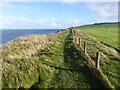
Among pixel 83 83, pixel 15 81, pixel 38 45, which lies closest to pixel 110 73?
pixel 83 83

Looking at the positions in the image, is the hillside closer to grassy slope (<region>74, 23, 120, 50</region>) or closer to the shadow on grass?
the shadow on grass

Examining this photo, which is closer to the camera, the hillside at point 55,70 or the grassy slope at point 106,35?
the hillside at point 55,70

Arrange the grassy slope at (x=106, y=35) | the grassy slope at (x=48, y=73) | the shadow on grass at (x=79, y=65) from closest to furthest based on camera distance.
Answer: the grassy slope at (x=48, y=73), the shadow on grass at (x=79, y=65), the grassy slope at (x=106, y=35)

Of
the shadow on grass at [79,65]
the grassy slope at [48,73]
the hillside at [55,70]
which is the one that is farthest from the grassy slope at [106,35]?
the grassy slope at [48,73]

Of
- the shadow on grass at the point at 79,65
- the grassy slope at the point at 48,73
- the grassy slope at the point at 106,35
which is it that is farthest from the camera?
the grassy slope at the point at 106,35

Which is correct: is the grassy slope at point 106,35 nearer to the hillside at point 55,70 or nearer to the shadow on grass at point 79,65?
the shadow on grass at point 79,65

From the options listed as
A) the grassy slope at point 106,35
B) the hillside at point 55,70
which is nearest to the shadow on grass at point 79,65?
the hillside at point 55,70

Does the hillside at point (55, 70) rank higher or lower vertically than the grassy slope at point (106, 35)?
lower

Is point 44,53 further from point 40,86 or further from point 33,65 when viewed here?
point 40,86

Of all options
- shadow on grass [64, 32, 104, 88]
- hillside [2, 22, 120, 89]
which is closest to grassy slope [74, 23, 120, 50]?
shadow on grass [64, 32, 104, 88]

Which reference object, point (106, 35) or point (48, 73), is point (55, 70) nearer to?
point (48, 73)

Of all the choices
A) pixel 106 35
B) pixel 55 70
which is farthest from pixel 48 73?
pixel 106 35

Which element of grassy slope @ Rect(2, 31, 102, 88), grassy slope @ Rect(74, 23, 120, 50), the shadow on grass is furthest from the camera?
grassy slope @ Rect(74, 23, 120, 50)

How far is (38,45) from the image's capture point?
150ft
